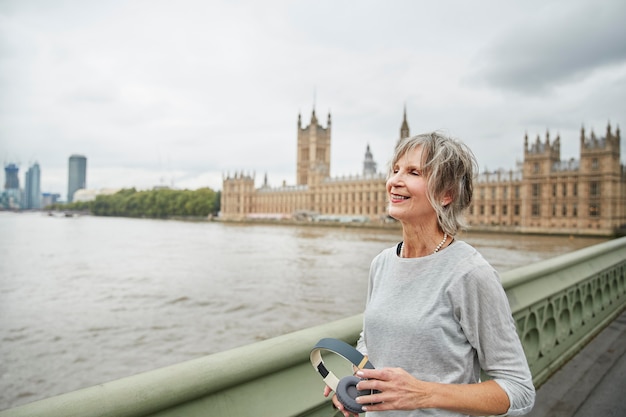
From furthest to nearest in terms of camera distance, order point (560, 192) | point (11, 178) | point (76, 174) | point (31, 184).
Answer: point (76, 174) → point (31, 184) → point (11, 178) → point (560, 192)

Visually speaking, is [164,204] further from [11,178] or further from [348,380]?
[348,380]

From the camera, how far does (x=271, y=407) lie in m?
1.16

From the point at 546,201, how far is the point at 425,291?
50.2 metres

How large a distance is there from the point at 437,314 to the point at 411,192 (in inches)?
11.8

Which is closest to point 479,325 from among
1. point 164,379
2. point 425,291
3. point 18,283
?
point 425,291

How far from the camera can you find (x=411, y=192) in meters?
1.13

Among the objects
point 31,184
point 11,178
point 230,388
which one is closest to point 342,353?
point 230,388

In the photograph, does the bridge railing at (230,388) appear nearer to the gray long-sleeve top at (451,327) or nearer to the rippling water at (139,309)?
the gray long-sleeve top at (451,327)

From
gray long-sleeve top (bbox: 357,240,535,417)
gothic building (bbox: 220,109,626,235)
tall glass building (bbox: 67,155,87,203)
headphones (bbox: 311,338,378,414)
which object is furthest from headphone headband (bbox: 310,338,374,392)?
tall glass building (bbox: 67,155,87,203)

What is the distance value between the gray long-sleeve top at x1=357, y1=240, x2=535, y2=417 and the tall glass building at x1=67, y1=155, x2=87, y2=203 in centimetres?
15253

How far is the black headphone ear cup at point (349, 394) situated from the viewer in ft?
3.03

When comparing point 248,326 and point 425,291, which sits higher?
point 425,291

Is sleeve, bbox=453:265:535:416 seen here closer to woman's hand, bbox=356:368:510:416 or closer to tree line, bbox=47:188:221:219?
woman's hand, bbox=356:368:510:416

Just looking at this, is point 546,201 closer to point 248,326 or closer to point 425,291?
point 248,326
